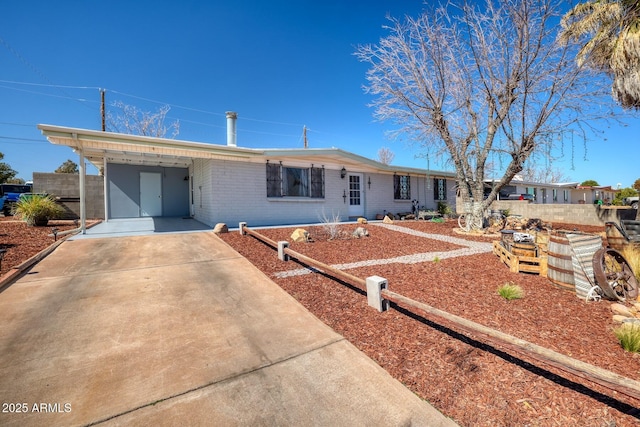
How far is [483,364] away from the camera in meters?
2.28

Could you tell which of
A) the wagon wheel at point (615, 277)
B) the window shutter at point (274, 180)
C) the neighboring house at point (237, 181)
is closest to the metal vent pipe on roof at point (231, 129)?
the neighboring house at point (237, 181)

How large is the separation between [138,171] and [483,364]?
14.0 metres

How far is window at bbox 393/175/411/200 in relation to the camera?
14.8 metres

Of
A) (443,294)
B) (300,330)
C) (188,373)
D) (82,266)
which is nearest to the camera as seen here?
(188,373)

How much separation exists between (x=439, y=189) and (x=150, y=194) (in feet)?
53.9

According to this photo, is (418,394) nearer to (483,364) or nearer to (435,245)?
(483,364)

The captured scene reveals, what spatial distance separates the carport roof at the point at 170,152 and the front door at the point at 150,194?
2.13ft

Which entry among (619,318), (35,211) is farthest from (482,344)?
(35,211)

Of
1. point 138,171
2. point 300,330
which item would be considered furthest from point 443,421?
point 138,171

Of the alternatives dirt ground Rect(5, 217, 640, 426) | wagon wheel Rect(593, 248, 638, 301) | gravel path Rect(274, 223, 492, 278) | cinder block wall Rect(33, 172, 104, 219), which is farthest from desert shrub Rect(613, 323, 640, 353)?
cinder block wall Rect(33, 172, 104, 219)

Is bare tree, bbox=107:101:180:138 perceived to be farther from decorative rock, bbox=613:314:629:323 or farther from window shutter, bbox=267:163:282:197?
decorative rock, bbox=613:314:629:323

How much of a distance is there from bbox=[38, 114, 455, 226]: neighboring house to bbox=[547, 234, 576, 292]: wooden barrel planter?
789cm

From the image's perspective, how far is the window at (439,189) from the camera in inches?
662

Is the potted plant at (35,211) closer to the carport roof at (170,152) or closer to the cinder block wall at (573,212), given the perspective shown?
the carport roof at (170,152)
